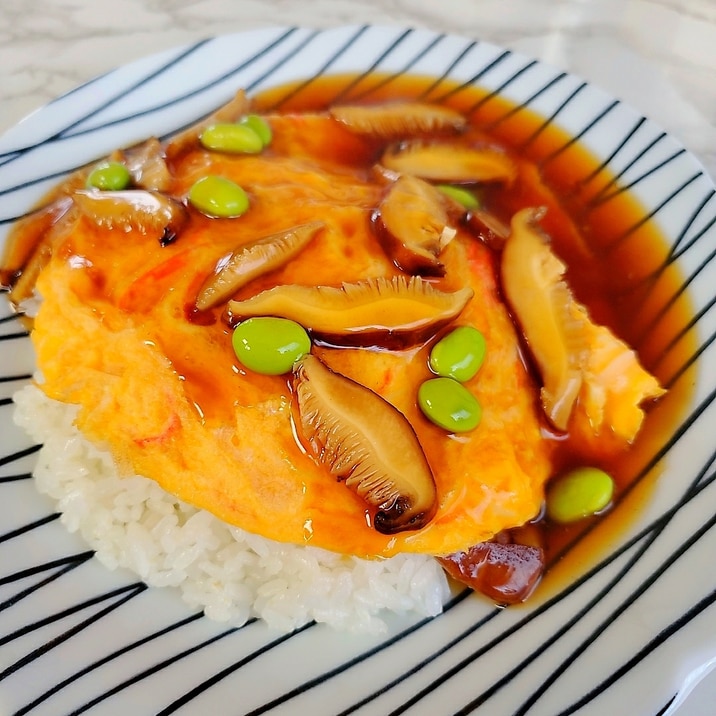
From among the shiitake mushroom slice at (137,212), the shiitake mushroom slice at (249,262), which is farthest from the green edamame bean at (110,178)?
the shiitake mushroom slice at (249,262)

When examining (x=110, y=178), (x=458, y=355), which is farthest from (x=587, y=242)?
(x=110, y=178)

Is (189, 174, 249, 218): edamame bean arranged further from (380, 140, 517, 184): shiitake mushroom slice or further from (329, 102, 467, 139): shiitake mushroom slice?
(329, 102, 467, 139): shiitake mushroom slice

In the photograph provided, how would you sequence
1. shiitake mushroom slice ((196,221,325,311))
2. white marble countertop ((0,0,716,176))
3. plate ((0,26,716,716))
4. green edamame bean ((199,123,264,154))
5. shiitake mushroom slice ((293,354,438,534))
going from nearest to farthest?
plate ((0,26,716,716)) < shiitake mushroom slice ((293,354,438,534)) < shiitake mushroom slice ((196,221,325,311)) < green edamame bean ((199,123,264,154)) < white marble countertop ((0,0,716,176))

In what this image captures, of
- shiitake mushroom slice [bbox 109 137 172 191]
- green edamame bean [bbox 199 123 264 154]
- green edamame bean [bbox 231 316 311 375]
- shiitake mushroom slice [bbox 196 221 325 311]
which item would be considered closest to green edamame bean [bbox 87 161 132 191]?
shiitake mushroom slice [bbox 109 137 172 191]

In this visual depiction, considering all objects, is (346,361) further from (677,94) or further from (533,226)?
(677,94)

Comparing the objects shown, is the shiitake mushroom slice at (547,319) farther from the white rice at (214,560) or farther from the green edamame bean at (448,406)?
the white rice at (214,560)
